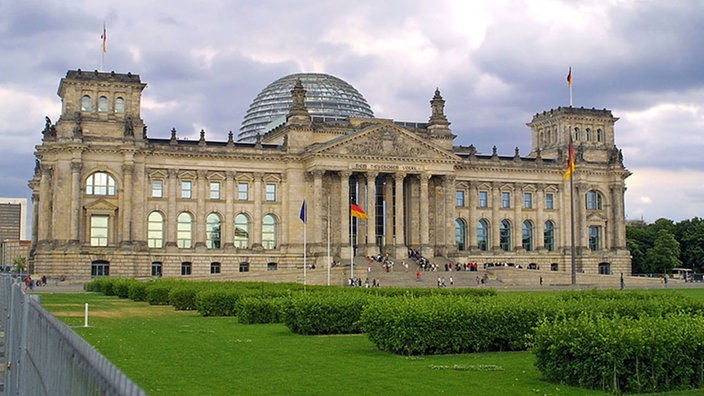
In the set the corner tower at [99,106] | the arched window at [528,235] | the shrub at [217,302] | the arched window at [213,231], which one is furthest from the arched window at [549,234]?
the shrub at [217,302]

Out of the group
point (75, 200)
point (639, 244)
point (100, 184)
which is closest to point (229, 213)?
point (100, 184)

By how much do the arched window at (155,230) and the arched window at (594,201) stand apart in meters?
56.0

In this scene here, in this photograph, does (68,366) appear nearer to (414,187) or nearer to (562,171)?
(414,187)

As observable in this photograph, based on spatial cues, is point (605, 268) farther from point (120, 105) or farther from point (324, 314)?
point (324, 314)

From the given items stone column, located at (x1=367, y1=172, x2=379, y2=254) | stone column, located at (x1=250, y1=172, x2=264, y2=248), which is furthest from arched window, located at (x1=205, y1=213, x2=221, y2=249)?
stone column, located at (x1=367, y1=172, x2=379, y2=254)

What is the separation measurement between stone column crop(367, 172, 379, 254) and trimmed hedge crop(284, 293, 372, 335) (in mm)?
64652

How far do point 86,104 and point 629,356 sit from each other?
83908 mm

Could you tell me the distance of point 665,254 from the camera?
126m

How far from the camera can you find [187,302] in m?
47.1

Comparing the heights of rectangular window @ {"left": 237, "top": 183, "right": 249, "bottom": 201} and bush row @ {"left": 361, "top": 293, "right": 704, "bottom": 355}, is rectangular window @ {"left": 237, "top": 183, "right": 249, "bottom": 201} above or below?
above

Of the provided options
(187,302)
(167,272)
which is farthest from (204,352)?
(167,272)

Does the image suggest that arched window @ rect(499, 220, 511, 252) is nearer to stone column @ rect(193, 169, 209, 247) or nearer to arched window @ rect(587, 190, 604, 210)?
arched window @ rect(587, 190, 604, 210)

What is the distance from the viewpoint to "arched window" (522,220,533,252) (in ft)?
365

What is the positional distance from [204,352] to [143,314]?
19.3 metres
